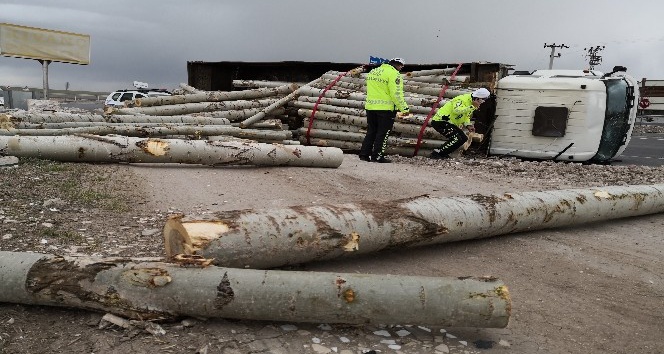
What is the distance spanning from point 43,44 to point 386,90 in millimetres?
19001

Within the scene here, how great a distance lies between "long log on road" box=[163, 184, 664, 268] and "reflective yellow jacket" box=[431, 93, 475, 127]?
4747 millimetres

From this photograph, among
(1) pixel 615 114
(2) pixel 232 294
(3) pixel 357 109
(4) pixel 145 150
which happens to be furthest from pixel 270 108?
(2) pixel 232 294

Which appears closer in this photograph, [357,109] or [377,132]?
[377,132]

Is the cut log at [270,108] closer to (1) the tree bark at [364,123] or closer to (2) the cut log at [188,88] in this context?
(1) the tree bark at [364,123]

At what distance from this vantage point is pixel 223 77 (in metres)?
15.2

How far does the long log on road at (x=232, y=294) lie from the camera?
296 centimetres

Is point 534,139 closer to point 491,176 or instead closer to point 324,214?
point 491,176

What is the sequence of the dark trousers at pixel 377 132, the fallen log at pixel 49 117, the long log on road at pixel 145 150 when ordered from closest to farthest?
the long log on road at pixel 145 150, the dark trousers at pixel 377 132, the fallen log at pixel 49 117

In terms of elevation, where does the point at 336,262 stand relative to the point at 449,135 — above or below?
below

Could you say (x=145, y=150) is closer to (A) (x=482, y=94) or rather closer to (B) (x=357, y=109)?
(B) (x=357, y=109)

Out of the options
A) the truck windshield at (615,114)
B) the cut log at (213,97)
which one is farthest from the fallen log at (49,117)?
the truck windshield at (615,114)

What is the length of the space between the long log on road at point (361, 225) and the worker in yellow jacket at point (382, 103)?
4.23 metres

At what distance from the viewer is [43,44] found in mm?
22422

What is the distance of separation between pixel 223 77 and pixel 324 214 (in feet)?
39.5
